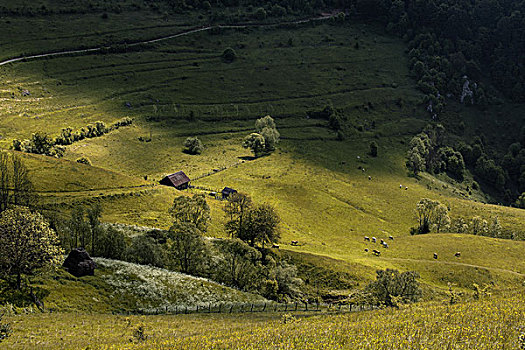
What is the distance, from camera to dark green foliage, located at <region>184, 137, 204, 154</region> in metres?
166

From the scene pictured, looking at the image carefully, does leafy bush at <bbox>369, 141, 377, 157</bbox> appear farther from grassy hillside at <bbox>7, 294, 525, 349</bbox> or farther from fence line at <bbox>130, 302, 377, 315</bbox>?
grassy hillside at <bbox>7, 294, 525, 349</bbox>

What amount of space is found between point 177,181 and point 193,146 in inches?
1717

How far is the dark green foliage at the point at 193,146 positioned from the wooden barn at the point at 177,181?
37501 millimetres

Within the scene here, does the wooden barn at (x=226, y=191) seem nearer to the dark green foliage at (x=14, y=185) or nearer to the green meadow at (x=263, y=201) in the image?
the green meadow at (x=263, y=201)

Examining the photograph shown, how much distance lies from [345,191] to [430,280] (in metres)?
63.2

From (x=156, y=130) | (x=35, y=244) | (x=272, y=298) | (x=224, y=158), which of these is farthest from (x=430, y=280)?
(x=156, y=130)

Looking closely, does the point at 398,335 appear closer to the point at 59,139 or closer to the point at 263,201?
the point at 263,201

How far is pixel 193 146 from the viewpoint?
6545 inches

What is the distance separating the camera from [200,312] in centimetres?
4969

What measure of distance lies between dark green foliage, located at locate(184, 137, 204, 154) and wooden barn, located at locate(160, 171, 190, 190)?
37.5m

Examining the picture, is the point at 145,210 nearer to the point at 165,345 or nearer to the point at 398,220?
the point at 165,345

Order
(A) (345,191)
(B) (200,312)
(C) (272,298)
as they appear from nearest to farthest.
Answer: (B) (200,312), (C) (272,298), (A) (345,191)

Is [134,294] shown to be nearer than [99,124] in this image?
Yes

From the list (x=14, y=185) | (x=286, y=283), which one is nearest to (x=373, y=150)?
(x=286, y=283)
